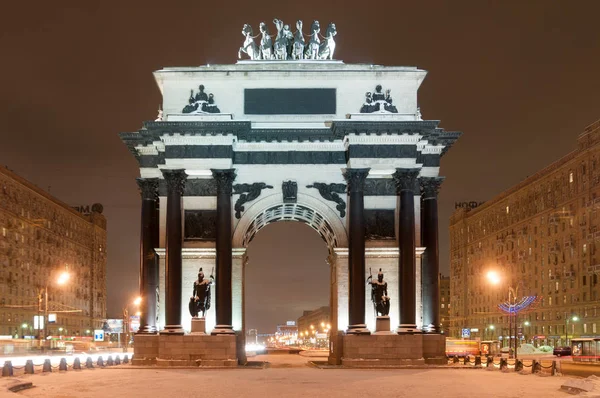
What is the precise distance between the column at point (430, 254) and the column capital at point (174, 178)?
483 inches

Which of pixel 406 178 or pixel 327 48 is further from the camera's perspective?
pixel 327 48

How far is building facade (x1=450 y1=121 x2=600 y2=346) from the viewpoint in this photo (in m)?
88.7

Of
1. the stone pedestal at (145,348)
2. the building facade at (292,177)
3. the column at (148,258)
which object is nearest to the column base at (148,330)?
the column at (148,258)

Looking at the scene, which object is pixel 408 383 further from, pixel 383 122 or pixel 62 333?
pixel 62 333

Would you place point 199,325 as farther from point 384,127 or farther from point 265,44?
point 265,44

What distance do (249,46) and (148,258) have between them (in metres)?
12.4

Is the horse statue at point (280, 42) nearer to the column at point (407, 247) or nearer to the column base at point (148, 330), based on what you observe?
the column at point (407, 247)

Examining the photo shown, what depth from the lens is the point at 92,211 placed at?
148m

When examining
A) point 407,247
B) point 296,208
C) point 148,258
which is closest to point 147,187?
point 148,258

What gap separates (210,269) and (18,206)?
66548mm

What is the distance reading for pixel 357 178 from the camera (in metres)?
44.5

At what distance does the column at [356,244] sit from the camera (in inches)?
1729

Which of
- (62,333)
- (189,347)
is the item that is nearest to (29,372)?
(189,347)

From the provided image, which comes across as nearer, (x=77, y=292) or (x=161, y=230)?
(x=161, y=230)
